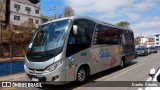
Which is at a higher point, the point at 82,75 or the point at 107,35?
the point at 107,35

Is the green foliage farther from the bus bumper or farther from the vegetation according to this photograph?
the bus bumper

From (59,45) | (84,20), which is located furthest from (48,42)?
(84,20)

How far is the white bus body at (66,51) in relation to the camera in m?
8.12

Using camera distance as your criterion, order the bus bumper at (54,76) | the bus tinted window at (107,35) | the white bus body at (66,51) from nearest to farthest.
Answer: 1. the bus bumper at (54,76)
2. the white bus body at (66,51)
3. the bus tinted window at (107,35)

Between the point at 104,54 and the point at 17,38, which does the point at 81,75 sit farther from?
the point at 17,38

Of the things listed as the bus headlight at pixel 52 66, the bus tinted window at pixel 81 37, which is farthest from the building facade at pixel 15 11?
the bus headlight at pixel 52 66

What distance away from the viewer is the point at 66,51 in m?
8.45

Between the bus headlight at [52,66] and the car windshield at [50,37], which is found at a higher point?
the car windshield at [50,37]

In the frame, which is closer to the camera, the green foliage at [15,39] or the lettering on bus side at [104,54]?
the lettering on bus side at [104,54]

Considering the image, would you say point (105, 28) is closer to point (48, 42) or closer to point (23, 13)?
point (48, 42)

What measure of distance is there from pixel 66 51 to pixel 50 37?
970mm

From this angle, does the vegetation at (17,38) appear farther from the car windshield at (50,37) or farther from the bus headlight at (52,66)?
the bus headlight at (52,66)

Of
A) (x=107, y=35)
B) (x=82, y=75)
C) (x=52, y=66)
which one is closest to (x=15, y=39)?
(x=107, y=35)

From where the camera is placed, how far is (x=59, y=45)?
27.4 feet
